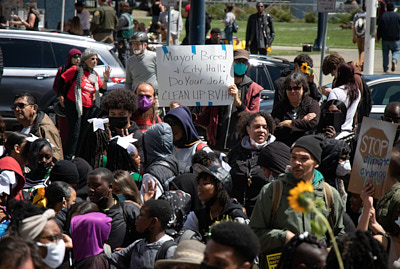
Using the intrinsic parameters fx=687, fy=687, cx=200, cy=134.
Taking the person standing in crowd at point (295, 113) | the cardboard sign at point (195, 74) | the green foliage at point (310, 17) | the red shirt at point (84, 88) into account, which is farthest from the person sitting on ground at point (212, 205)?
the green foliage at point (310, 17)

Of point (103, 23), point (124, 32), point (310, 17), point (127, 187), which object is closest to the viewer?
point (127, 187)

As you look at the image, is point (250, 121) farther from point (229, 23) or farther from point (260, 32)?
point (229, 23)

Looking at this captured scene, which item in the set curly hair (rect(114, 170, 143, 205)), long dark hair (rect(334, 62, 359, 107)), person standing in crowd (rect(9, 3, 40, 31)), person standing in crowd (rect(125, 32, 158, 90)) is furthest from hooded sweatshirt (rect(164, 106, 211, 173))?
person standing in crowd (rect(9, 3, 40, 31))

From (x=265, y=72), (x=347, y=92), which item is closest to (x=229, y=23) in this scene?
(x=265, y=72)

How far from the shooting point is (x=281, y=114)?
7.55 meters

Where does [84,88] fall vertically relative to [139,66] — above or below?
below

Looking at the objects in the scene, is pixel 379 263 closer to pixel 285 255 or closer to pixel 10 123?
pixel 285 255

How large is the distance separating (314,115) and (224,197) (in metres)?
2.45

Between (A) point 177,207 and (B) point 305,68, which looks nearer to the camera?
(A) point 177,207

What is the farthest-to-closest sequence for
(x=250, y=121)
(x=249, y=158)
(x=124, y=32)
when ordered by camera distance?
(x=124, y=32) → (x=250, y=121) → (x=249, y=158)

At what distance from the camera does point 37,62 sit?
11867 millimetres

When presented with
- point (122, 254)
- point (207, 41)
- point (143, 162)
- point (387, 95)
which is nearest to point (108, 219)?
point (122, 254)

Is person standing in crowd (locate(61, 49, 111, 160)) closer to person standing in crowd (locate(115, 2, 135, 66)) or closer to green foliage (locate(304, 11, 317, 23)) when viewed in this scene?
person standing in crowd (locate(115, 2, 135, 66))

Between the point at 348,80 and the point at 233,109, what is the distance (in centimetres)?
142
